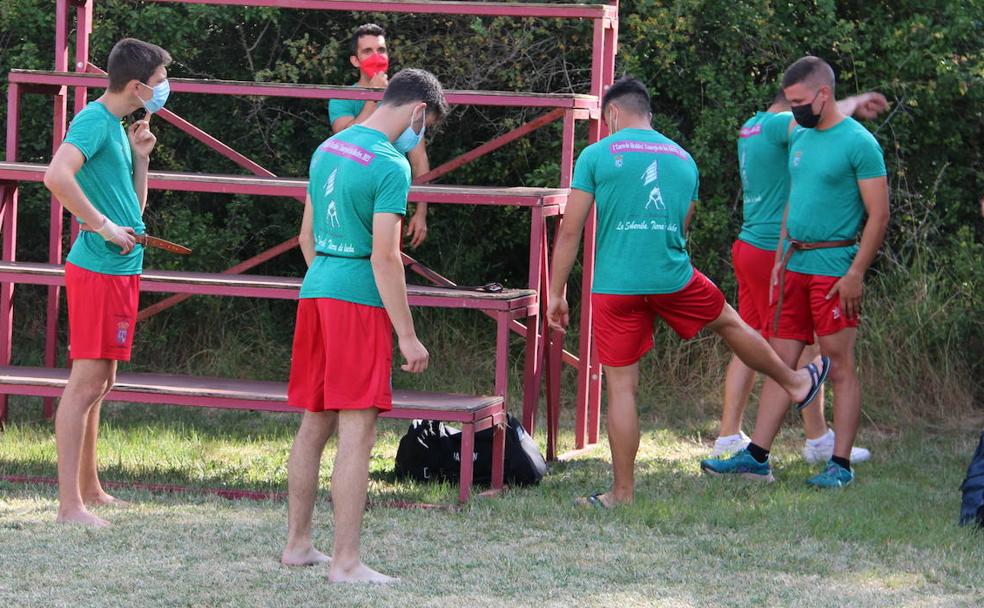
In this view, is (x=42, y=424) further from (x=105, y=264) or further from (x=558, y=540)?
(x=558, y=540)

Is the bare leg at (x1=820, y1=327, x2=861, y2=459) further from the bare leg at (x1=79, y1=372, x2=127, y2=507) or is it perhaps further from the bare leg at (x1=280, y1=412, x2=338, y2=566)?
the bare leg at (x1=79, y1=372, x2=127, y2=507)

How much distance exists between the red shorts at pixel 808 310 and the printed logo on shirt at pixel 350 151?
112 inches

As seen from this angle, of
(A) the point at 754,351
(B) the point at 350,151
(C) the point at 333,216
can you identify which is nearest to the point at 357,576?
(C) the point at 333,216

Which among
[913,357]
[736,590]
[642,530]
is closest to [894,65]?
[913,357]

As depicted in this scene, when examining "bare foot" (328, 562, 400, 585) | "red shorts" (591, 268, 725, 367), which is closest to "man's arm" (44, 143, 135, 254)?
"bare foot" (328, 562, 400, 585)

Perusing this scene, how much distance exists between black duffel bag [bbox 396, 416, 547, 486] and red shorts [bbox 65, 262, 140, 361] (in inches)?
67.9

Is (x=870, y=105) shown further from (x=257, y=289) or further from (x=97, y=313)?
(x=97, y=313)

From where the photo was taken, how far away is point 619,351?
611 cm

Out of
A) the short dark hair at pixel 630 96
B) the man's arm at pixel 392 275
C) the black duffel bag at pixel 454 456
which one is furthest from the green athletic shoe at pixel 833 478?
the man's arm at pixel 392 275

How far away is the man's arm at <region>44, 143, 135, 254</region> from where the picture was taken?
540 cm

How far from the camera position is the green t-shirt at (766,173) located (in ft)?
23.4

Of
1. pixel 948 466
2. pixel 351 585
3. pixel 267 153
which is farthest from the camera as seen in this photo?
pixel 267 153

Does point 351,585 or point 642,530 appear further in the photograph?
point 642,530

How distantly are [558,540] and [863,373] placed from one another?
4027 millimetres
